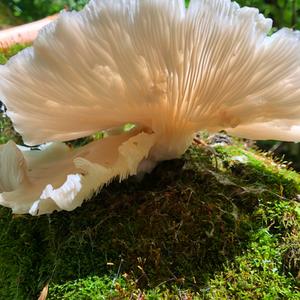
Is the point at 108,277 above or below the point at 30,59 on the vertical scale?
below

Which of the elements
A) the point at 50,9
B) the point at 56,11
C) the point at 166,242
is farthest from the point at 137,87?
the point at 50,9

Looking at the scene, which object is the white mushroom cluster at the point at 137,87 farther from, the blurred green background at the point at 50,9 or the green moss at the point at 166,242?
the blurred green background at the point at 50,9

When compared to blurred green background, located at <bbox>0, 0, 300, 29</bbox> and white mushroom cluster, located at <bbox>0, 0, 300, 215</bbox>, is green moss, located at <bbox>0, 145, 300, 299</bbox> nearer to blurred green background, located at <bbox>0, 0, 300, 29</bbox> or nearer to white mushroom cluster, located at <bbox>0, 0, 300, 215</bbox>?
white mushroom cluster, located at <bbox>0, 0, 300, 215</bbox>

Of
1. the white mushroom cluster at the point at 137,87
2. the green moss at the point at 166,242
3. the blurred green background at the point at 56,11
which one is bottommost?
the blurred green background at the point at 56,11

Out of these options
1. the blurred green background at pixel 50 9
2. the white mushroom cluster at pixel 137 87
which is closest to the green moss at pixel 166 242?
the white mushroom cluster at pixel 137 87

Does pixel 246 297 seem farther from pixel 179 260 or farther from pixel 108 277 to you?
pixel 108 277

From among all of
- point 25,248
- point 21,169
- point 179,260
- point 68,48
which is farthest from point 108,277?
point 68,48
